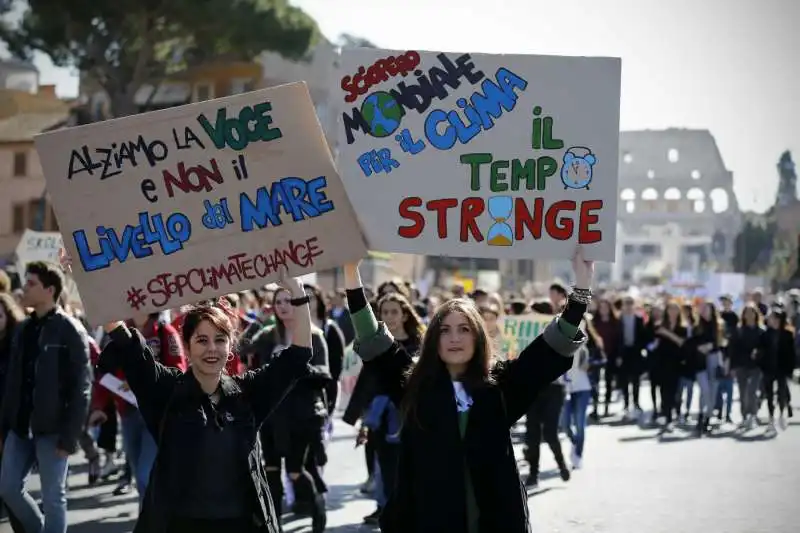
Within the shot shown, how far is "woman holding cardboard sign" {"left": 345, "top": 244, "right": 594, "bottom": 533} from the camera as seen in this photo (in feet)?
15.8

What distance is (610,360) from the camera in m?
20.7

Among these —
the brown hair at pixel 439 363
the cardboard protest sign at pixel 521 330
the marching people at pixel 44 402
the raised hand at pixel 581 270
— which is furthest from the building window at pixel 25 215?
the brown hair at pixel 439 363

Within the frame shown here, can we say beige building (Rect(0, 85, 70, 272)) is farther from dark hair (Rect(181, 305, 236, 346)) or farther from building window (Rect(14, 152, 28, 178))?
dark hair (Rect(181, 305, 236, 346))

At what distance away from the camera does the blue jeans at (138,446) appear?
9312 millimetres

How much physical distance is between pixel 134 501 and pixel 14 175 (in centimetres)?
4631

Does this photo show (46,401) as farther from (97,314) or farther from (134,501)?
(134,501)

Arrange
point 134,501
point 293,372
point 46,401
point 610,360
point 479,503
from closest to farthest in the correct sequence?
point 479,503 < point 293,372 < point 46,401 < point 134,501 < point 610,360

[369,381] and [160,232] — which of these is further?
[369,381]

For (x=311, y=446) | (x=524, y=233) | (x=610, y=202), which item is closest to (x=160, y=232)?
(x=524, y=233)

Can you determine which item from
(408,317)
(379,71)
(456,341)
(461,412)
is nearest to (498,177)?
(379,71)

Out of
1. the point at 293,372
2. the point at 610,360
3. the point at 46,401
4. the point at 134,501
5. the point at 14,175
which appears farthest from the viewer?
the point at 14,175

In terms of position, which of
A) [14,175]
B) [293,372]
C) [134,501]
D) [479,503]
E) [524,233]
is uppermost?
[14,175]

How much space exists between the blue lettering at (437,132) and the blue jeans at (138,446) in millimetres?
4181

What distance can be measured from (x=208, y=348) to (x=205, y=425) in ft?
0.96
